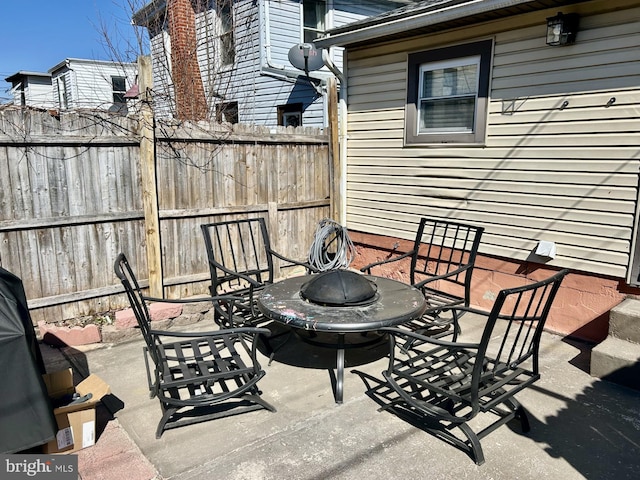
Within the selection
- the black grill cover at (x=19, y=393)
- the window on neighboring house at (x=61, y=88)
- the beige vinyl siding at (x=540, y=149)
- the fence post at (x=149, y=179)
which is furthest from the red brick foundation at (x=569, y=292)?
the window on neighboring house at (x=61, y=88)

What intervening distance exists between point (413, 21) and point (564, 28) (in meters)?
1.49

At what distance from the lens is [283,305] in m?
3.30

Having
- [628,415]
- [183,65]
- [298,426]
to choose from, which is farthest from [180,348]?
[183,65]

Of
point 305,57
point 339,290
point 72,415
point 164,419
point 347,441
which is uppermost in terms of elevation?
point 305,57

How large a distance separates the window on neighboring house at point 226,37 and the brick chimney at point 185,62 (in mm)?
608

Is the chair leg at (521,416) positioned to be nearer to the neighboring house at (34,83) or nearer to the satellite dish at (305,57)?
the satellite dish at (305,57)

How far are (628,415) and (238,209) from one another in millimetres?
3934

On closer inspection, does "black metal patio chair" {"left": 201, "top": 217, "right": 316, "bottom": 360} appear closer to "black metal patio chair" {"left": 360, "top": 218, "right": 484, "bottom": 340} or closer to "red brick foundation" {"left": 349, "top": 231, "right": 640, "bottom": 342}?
"black metal patio chair" {"left": 360, "top": 218, "right": 484, "bottom": 340}

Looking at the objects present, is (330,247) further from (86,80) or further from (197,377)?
(86,80)

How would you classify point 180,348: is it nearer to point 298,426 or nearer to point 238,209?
point 298,426

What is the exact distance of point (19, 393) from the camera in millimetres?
2084

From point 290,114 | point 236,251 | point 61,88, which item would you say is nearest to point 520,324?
point 236,251

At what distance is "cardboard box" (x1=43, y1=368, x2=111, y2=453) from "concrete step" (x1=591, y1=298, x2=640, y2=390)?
11.4ft

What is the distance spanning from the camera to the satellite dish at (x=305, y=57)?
27.1 ft
